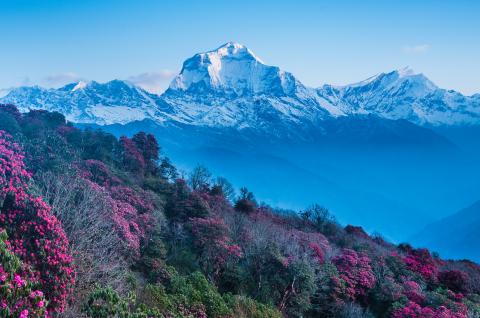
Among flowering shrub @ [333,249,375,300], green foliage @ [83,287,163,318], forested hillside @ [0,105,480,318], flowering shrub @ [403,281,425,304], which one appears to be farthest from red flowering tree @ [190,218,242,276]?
green foliage @ [83,287,163,318]

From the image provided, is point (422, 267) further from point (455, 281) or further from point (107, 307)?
point (107, 307)

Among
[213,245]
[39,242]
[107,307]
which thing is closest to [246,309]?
[213,245]

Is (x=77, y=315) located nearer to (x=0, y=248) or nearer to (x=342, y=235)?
(x=0, y=248)

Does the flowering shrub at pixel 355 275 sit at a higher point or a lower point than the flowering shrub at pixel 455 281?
lower

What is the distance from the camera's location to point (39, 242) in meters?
13.4

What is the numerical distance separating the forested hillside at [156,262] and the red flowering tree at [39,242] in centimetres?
4

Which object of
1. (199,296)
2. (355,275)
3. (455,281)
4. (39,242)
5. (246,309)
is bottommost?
(246,309)

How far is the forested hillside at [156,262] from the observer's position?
12867mm

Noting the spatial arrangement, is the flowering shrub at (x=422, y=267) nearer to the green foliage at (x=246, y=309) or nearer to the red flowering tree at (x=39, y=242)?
the green foliage at (x=246, y=309)

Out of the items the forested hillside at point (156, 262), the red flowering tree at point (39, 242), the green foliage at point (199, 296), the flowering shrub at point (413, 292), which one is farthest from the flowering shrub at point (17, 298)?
the flowering shrub at point (413, 292)

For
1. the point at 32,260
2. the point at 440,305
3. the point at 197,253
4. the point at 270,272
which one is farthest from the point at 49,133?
the point at 440,305

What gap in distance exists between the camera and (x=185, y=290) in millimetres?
18641

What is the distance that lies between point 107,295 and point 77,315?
5.92 feet

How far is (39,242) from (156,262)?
1195 cm
